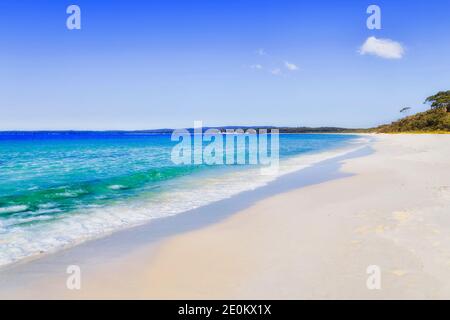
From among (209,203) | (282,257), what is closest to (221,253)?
(282,257)

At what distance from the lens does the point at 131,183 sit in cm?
1495

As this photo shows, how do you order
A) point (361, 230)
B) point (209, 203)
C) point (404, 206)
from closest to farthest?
point (361, 230) → point (404, 206) → point (209, 203)

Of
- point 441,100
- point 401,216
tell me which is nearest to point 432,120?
point 441,100

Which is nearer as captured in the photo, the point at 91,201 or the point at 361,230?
the point at 361,230

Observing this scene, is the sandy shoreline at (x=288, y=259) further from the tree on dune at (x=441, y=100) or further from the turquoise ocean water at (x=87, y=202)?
the tree on dune at (x=441, y=100)

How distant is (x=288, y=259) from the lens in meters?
5.22

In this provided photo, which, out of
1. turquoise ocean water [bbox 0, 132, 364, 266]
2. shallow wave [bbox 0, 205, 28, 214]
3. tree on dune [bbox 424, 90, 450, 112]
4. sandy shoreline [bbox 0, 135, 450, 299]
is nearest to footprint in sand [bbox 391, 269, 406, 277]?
sandy shoreline [bbox 0, 135, 450, 299]

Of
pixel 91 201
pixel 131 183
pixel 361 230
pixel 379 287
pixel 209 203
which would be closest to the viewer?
pixel 379 287

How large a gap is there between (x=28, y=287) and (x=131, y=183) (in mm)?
10476

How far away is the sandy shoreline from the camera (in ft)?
13.9

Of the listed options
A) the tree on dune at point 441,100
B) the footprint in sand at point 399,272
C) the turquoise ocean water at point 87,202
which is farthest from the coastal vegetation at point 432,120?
the footprint in sand at point 399,272

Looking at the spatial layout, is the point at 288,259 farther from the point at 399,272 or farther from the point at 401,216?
the point at 401,216

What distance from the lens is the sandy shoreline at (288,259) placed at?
13.9 feet
